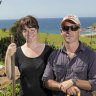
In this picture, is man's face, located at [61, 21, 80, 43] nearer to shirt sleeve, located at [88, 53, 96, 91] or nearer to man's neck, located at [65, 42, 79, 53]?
man's neck, located at [65, 42, 79, 53]

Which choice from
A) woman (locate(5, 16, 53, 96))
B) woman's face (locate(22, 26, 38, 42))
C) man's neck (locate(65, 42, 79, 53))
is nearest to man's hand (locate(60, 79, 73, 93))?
man's neck (locate(65, 42, 79, 53))

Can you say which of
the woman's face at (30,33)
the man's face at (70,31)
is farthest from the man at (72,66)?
A: the woman's face at (30,33)

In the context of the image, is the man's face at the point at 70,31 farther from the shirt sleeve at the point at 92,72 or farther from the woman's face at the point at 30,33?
the woman's face at the point at 30,33

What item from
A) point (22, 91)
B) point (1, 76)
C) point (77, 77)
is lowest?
point (1, 76)

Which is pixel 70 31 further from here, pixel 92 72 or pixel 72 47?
pixel 92 72

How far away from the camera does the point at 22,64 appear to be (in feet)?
21.3

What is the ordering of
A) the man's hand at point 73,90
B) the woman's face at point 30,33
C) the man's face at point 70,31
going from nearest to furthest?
the man's hand at point 73,90, the man's face at point 70,31, the woman's face at point 30,33

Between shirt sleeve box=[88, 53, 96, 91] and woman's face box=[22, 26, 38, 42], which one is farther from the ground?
woman's face box=[22, 26, 38, 42]

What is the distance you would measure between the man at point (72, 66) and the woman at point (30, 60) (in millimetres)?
546

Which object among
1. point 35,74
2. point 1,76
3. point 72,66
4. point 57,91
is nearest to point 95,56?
point 72,66

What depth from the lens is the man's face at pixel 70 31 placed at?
579 centimetres

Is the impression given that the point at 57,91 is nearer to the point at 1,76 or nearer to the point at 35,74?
the point at 35,74

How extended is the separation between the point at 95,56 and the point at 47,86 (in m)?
0.85

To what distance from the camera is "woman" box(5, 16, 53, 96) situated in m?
6.42
